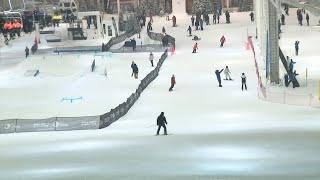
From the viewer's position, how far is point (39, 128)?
24.4m

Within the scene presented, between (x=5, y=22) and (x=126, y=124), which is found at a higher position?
(x=5, y=22)

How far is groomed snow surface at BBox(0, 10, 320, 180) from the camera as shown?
662 inches

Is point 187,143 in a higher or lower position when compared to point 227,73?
lower

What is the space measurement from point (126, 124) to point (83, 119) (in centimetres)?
164

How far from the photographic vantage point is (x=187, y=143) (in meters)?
20.5

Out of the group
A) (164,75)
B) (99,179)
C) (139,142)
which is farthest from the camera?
(164,75)

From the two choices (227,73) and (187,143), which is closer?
(187,143)

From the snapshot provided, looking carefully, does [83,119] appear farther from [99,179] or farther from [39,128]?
[99,179]

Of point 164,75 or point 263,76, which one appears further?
point 164,75

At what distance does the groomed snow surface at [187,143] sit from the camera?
1681 centimetres

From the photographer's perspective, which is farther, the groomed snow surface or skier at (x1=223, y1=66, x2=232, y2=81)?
skier at (x1=223, y1=66, x2=232, y2=81)

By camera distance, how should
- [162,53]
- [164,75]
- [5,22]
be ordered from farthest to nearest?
[162,53] < [164,75] < [5,22]

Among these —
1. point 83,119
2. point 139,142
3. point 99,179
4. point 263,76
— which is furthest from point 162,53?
point 99,179

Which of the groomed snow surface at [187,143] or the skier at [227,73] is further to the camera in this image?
the skier at [227,73]
